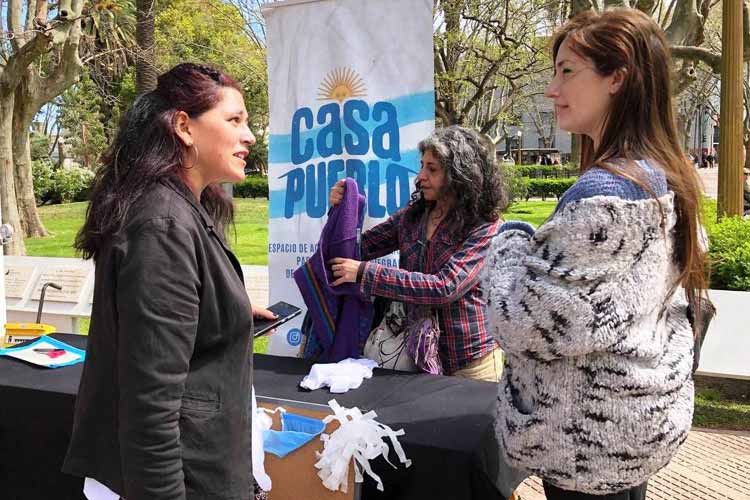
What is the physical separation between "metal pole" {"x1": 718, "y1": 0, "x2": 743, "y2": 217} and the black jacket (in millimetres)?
6125

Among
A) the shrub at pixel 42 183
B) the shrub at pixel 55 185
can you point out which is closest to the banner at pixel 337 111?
the shrub at pixel 55 185

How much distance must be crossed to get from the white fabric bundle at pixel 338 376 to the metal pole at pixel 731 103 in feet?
17.2

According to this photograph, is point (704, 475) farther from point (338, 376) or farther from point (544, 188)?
point (544, 188)

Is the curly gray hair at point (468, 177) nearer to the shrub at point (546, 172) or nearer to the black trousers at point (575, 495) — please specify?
the black trousers at point (575, 495)

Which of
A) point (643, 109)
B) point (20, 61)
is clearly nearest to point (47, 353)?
point (643, 109)

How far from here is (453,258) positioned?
248cm

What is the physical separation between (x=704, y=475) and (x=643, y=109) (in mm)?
2598

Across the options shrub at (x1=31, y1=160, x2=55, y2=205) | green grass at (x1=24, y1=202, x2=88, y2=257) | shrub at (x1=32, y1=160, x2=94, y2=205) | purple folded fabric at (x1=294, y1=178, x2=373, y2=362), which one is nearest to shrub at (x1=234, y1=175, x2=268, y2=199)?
shrub at (x1=32, y1=160, x2=94, y2=205)

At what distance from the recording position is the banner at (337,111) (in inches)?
131

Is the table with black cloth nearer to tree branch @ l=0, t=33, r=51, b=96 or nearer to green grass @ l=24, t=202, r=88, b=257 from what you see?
green grass @ l=24, t=202, r=88, b=257

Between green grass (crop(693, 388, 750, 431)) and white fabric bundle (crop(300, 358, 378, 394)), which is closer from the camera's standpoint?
white fabric bundle (crop(300, 358, 378, 394))

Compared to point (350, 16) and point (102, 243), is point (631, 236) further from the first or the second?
point (350, 16)

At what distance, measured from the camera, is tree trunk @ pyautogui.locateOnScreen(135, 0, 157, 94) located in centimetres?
837

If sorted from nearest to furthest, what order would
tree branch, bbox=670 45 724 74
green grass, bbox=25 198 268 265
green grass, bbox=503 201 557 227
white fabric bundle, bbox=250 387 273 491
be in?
white fabric bundle, bbox=250 387 273 491 < tree branch, bbox=670 45 724 74 < green grass, bbox=25 198 268 265 < green grass, bbox=503 201 557 227
